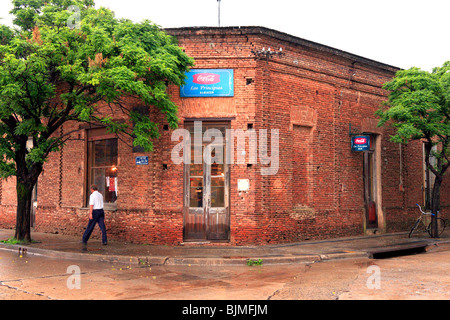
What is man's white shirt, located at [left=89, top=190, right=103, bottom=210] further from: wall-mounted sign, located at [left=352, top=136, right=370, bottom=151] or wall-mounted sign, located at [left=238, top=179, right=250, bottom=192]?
wall-mounted sign, located at [left=352, top=136, right=370, bottom=151]

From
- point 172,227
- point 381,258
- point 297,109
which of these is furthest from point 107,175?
point 381,258

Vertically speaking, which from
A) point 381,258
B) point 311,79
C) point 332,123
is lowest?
point 381,258

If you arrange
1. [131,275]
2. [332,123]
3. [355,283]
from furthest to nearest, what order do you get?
[332,123] < [131,275] < [355,283]

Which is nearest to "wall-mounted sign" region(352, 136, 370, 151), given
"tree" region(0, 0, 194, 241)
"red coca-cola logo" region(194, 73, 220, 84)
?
"red coca-cola logo" region(194, 73, 220, 84)

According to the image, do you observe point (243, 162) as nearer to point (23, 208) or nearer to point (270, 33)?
point (270, 33)

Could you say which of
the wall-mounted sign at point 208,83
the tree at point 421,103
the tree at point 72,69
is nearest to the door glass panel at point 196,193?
the tree at point 72,69

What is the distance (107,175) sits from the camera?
15.6 m

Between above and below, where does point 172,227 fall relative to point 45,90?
below

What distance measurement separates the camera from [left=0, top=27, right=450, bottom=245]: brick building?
13.8m

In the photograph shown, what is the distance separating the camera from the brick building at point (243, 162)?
13.8 m

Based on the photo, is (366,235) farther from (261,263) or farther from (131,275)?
(131,275)

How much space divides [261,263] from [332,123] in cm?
717

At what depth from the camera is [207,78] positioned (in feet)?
45.8

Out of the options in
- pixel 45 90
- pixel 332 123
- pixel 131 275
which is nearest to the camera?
pixel 131 275
